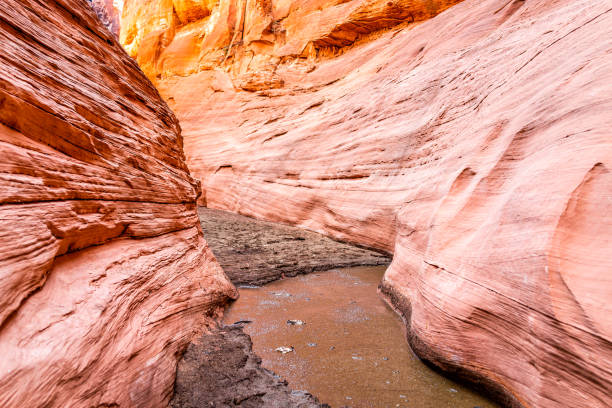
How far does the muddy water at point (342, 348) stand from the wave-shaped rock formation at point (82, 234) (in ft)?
2.12

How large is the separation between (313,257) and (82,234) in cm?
392

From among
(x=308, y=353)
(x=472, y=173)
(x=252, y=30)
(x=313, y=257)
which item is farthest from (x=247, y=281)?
(x=252, y=30)

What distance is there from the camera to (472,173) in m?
2.75

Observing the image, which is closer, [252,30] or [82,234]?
[82,234]

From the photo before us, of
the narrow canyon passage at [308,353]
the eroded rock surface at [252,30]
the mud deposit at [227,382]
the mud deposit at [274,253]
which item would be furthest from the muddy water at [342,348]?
the eroded rock surface at [252,30]

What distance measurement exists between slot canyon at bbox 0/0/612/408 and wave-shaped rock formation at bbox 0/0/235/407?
0.04ft

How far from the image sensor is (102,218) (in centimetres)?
204

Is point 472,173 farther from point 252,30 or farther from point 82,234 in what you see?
point 252,30

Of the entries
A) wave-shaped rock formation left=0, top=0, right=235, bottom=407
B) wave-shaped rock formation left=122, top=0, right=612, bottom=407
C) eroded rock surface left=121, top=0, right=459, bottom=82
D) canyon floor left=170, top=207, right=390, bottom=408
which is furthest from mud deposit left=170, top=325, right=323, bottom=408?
eroded rock surface left=121, top=0, right=459, bottom=82

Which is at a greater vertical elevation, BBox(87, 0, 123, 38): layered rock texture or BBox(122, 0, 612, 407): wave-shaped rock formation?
BBox(87, 0, 123, 38): layered rock texture

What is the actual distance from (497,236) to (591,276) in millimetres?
638

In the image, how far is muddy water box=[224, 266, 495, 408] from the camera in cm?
195

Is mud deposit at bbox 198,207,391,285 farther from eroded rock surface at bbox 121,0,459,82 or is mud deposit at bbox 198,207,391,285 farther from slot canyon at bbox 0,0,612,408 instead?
eroded rock surface at bbox 121,0,459,82

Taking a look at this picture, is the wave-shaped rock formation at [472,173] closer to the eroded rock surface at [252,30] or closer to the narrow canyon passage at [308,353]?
the eroded rock surface at [252,30]
